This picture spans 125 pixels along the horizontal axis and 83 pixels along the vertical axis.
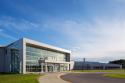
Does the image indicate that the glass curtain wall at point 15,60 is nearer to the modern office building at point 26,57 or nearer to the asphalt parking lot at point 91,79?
the modern office building at point 26,57

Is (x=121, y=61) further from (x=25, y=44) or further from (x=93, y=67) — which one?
(x=25, y=44)

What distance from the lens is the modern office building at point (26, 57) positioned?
192ft

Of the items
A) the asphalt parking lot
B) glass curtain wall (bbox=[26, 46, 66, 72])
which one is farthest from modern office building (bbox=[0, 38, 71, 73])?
the asphalt parking lot

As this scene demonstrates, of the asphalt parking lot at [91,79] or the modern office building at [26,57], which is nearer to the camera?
the asphalt parking lot at [91,79]

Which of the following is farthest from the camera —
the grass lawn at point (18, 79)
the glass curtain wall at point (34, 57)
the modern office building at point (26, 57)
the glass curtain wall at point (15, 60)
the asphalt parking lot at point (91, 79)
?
the glass curtain wall at point (34, 57)

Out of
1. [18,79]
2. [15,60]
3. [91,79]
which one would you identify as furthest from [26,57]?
[91,79]

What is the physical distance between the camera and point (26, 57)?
199 ft

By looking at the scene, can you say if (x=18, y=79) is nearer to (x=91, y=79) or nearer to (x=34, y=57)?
(x=91, y=79)

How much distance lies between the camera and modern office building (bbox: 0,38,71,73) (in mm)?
58531

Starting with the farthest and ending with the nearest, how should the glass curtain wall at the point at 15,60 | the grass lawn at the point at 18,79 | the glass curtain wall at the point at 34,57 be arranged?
the glass curtain wall at the point at 34,57 → the glass curtain wall at the point at 15,60 → the grass lawn at the point at 18,79

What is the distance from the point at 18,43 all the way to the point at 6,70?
8924 mm

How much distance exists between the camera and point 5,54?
6544 centimetres

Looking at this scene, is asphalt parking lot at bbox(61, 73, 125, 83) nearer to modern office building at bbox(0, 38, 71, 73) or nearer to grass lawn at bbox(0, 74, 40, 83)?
grass lawn at bbox(0, 74, 40, 83)

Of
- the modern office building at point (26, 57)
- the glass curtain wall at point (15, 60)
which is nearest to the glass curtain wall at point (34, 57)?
the modern office building at point (26, 57)
